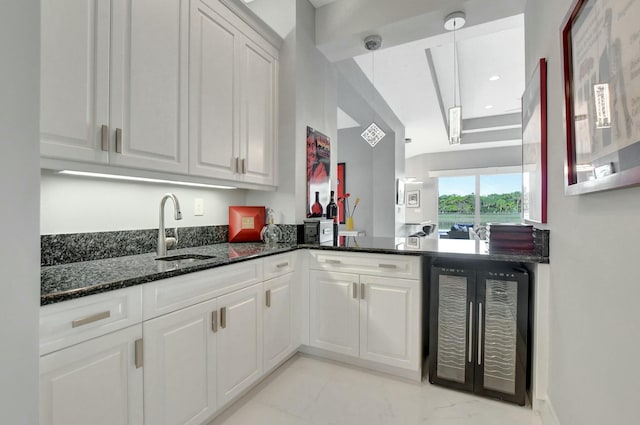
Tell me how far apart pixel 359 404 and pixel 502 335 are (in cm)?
96

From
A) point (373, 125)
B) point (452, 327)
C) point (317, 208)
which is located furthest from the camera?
point (373, 125)

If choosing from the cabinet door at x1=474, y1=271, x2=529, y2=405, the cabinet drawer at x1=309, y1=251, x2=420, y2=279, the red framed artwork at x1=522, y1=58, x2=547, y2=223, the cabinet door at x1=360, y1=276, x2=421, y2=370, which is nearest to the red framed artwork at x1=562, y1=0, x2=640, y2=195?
the red framed artwork at x1=522, y1=58, x2=547, y2=223

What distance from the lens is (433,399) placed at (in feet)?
6.18

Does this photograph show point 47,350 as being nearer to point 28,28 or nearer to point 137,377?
point 137,377

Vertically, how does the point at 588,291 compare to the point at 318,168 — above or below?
below

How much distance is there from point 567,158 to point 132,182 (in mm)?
2272

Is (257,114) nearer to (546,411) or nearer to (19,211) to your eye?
(19,211)

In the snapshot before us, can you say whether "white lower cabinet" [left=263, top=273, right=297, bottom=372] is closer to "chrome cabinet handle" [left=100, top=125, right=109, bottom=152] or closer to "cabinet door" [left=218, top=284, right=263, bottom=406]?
"cabinet door" [left=218, top=284, right=263, bottom=406]

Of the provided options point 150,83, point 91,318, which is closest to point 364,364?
point 91,318

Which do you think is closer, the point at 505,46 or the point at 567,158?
the point at 567,158

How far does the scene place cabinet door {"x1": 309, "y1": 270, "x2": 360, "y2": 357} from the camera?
7.28ft

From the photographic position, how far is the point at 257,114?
7.86 feet

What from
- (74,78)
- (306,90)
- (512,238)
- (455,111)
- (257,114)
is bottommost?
(512,238)

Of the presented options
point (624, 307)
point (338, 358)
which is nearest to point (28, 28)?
point (624, 307)
